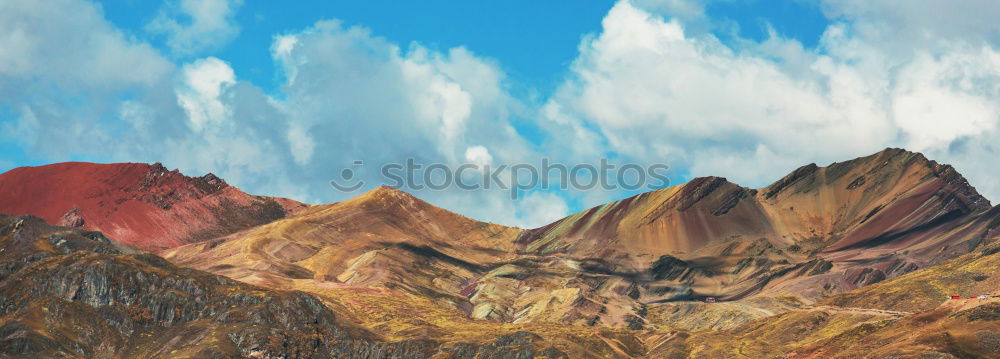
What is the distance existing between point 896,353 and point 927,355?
8.69 meters

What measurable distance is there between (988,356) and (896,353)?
641 inches

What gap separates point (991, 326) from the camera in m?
199

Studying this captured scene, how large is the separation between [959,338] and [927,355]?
38.2ft

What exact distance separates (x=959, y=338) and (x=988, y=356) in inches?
333

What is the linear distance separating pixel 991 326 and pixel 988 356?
1243 cm

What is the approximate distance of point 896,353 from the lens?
198m

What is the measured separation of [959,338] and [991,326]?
25.9ft

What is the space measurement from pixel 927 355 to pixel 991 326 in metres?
19.3

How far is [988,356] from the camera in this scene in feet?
618

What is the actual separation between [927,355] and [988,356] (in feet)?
35.6

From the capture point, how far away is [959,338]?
19638 centimetres

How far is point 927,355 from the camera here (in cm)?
18938
